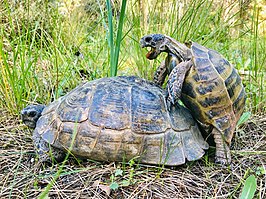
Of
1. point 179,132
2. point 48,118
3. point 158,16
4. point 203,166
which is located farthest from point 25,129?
point 158,16

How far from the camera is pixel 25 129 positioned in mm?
2262

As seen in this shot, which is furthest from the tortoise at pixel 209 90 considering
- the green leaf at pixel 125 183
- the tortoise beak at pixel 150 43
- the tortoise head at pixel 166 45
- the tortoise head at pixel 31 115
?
the tortoise head at pixel 31 115

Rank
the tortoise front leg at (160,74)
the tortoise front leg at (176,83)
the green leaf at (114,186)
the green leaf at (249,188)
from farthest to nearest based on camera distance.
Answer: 1. the tortoise front leg at (160,74)
2. the tortoise front leg at (176,83)
3. the green leaf at (114,186)
4. the green leaf at (249,188)

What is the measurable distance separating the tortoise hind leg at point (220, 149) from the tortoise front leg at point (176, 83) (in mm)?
331

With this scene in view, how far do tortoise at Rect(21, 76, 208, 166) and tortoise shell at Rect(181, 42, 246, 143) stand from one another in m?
0.12

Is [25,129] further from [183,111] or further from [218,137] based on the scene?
[218,137]

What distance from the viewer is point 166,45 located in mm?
1991

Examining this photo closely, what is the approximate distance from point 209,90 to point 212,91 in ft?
0.06

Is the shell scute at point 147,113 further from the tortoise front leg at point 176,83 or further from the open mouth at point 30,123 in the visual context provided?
the open mouth at point 30,123

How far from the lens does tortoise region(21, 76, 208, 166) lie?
1709 millimetres

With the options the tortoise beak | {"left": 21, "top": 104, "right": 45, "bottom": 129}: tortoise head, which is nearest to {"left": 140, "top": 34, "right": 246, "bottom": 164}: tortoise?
the tortoise beak

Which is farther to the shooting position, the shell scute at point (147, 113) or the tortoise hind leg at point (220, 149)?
the tortoise hind leg at point (220, 149)

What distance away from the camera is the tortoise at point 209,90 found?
1812 millimetres

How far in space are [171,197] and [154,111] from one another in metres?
0.49
